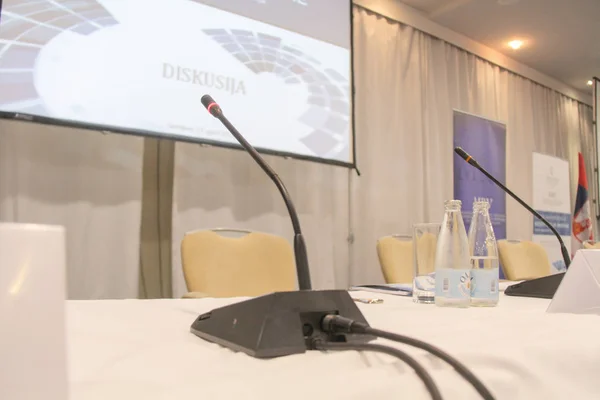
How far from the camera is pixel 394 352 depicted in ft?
1.36

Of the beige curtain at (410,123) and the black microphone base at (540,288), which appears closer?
the black microphone base at (540,288)

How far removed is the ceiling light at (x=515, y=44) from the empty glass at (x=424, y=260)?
3753 mm

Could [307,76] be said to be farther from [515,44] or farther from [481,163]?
[515,44]

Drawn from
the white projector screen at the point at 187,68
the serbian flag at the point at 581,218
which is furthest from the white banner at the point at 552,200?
the white projector screen at the point at 187,68

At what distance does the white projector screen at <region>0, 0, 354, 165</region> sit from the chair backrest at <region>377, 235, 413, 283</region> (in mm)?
721

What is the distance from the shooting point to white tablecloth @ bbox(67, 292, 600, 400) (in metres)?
0.37

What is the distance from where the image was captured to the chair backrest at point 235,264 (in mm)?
1557

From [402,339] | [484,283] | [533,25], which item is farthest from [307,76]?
[402,339]

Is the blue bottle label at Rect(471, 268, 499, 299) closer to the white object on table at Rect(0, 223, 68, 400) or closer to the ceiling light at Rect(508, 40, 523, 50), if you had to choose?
the white object on table at Rect(0, 223, 68, 400)

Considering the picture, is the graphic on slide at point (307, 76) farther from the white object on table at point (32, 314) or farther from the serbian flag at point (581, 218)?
the serbian flag at point (581, 218)

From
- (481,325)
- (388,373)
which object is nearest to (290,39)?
(481,325)

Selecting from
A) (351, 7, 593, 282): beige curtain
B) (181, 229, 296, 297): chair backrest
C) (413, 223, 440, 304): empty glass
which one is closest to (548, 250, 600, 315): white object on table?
(413, 223, 440, 304): empty glass

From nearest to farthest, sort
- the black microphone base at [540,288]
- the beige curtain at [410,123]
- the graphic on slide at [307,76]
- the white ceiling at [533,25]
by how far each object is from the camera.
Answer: the black microphone base at [540,288], the graphic on slide at [307,76], the beige curtain at [410,123], the white ceiling at [533,25]

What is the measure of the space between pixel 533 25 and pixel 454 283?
363cm
